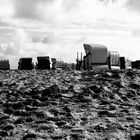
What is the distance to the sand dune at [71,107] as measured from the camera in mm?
4965

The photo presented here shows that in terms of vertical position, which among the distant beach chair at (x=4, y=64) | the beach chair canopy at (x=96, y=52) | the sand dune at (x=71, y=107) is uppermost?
the beach chair canopy at (x=96, y=52)

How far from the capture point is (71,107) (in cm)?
618

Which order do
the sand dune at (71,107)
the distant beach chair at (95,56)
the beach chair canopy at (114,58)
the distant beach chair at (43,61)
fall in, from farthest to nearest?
the distant beach chair at (43,61) → the beach chair canopy at (114,58) → the distant beach chair at (95,56) → the sand dune at (71,107)

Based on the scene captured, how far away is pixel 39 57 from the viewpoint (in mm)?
17328

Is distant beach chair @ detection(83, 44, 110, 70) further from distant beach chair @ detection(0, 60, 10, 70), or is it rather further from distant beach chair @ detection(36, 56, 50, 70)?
distant beach chair @ detection(0, 60, 10, 70)

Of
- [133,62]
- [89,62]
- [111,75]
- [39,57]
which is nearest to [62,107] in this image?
[111,75]

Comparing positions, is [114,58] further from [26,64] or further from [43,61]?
[26,64]

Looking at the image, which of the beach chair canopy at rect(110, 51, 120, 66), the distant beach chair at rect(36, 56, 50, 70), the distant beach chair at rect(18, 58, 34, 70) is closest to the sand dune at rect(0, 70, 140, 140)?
the beach chair canopy at rect(110, 51, 120, 66)

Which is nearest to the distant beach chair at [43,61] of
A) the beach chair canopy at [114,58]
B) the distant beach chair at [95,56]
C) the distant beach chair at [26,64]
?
the distant beach chair at [26,64]

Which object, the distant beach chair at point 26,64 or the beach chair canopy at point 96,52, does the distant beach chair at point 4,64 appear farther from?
the beach chair canopy at point 96,52

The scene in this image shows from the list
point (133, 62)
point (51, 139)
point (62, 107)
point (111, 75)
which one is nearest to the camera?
point (51, 139)

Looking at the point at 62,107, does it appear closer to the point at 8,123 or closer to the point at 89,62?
the point at 8,123

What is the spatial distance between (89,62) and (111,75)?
6498mm

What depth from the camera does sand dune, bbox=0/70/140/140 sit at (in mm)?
4965
